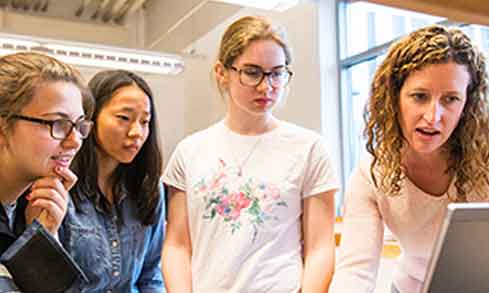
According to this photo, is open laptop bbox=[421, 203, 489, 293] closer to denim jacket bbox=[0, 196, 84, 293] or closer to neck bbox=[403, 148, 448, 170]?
neck bbox=[403, 148, 448, 170]

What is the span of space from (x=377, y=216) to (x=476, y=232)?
22.6 inches

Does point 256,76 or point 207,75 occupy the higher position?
point 207,75

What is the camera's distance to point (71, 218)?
136 centimetres

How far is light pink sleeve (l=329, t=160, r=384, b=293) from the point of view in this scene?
1156 millimetres

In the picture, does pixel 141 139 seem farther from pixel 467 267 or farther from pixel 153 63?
pixel 153 63

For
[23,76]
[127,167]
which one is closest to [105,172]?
[127,167]

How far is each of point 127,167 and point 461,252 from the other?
1.09m

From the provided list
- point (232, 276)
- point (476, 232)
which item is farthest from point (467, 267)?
point (232, 276)

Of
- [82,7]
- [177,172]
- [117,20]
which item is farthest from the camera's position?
[117,20]

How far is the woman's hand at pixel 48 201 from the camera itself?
1.12 meters

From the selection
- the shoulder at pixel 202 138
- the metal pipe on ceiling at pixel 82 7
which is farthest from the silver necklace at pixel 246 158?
the metal pipe on ceiling at pixel 82 7

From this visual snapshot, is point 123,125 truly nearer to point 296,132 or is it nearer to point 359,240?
point 296,132

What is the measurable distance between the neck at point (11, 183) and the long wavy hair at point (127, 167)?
0.30 meters

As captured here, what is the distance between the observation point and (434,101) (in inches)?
41.6
